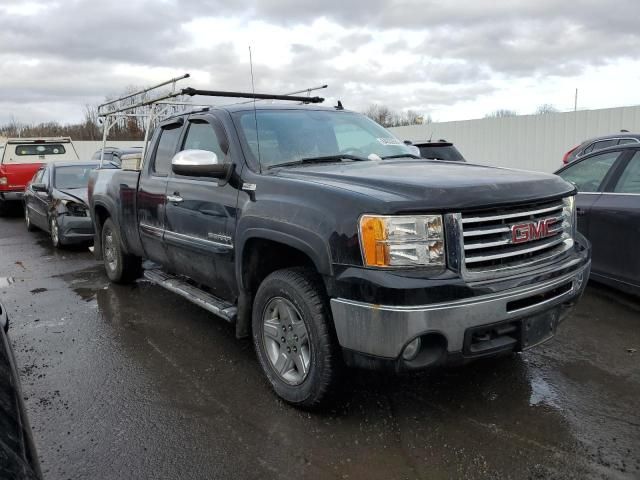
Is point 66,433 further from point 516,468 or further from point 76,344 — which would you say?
point 516,468

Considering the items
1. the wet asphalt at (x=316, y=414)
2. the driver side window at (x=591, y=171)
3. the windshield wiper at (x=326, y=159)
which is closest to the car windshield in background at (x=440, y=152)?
the driver side window at (x=591, y=171)

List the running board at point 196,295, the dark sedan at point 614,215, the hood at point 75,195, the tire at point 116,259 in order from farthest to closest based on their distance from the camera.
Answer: the hood at point 75,195 < the tire at point 116,259 < the dark sedan at point 614,215 < the running board at point 196,295

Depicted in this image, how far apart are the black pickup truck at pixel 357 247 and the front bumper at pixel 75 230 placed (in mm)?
5122

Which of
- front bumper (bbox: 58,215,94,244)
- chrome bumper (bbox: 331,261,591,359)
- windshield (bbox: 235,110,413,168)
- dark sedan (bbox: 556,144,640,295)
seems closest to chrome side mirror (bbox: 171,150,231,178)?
windshield (bbox: 235,110,413,168)

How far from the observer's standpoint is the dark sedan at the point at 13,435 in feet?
4.46

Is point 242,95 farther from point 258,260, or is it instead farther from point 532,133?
point 532,133

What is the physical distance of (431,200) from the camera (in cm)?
275

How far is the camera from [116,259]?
645cm

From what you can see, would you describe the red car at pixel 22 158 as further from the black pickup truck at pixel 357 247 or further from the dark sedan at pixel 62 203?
the black pickup truck at pixel 357 247

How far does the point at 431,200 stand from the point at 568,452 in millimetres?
1541

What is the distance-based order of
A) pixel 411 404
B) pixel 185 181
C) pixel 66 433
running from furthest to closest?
pixel 185 181 → pixel 411 404 → pixel 66 433

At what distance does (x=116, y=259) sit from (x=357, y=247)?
4.52 metres

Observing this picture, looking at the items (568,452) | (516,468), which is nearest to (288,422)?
(516,468)

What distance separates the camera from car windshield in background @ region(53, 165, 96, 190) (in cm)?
1001
